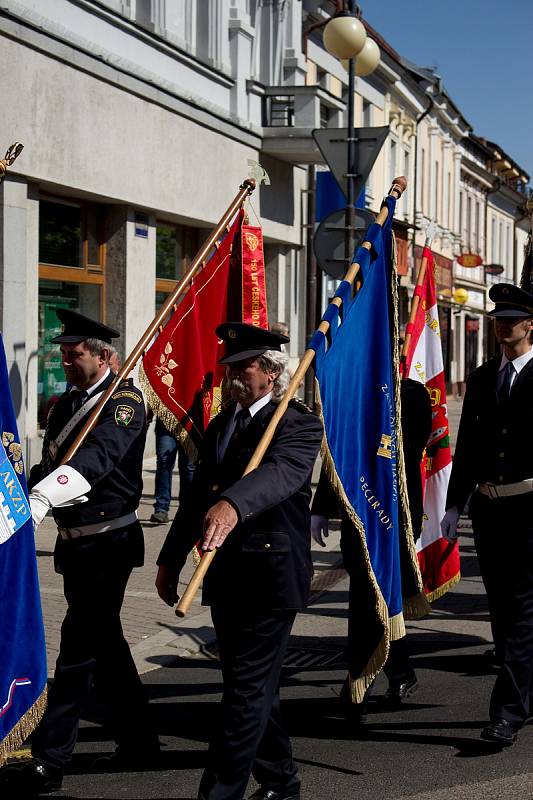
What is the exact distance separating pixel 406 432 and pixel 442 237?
36.9m

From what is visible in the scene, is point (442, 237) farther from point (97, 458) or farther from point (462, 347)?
point (97, 458)

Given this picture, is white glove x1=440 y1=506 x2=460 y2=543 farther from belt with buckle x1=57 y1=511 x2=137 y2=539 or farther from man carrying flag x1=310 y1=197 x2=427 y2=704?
belt with buckle x1=57 y1=511 x2=137 y2=539

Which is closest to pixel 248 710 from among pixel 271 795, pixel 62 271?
pixel 271 795

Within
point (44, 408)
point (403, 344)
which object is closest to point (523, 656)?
point (403, 344)

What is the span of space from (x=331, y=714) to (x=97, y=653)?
A: 1519 millimetres

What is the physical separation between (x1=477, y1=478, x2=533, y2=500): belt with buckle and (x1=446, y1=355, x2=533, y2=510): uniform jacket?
0.07ft

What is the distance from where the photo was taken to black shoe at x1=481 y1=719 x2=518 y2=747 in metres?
5.12

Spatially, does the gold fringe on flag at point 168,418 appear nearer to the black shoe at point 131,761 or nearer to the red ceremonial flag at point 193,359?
the red ceremonial flag at point 193,359

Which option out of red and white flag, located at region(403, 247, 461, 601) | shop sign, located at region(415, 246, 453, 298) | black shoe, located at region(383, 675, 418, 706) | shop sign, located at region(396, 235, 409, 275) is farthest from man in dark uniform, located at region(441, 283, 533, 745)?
shop sign, located at region(415, 246, 453, 298)

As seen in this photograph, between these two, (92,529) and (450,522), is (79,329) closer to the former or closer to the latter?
(92,529)

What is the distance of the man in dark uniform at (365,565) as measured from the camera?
5.46 meters

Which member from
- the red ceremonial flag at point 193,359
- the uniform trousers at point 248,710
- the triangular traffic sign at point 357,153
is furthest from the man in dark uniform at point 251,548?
the triangular traffic sign at point 357,153

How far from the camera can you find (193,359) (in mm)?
6324

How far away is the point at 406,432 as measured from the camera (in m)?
6.16
